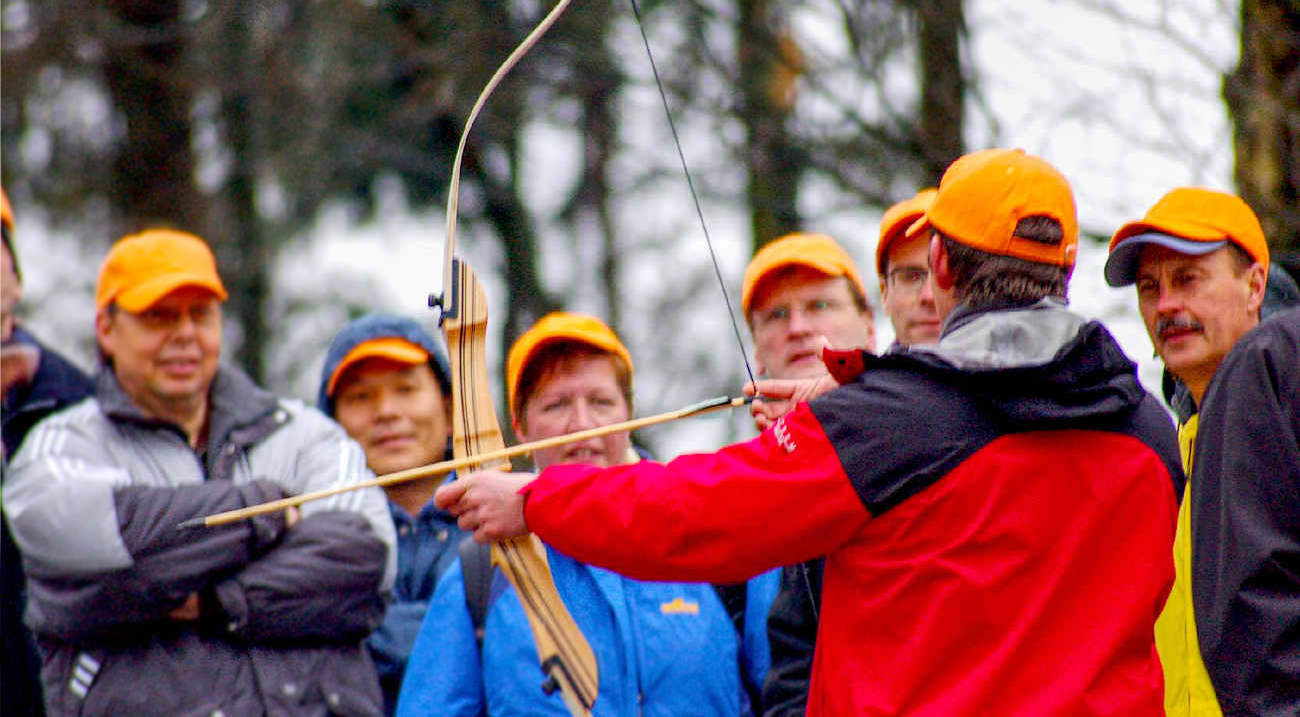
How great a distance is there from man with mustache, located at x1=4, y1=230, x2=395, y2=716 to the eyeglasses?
4.95ft

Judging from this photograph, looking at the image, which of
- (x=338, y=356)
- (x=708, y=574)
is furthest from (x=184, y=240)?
(x=708, y=574)

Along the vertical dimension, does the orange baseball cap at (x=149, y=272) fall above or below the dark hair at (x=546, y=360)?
above

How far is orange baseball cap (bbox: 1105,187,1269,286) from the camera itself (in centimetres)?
Result: 349

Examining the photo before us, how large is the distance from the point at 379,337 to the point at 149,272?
29.4 inches

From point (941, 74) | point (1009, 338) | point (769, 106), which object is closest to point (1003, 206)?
point (1009, 338)

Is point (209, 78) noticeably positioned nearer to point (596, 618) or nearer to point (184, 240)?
point (184, 240)

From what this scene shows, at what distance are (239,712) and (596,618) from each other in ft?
3.44

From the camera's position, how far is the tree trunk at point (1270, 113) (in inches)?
215

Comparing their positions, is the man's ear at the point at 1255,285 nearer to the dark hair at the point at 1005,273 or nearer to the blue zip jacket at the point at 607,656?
the dark hair at the point at 1005,273

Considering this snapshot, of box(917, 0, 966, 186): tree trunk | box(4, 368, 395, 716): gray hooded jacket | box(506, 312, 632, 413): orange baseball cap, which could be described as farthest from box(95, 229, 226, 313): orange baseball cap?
box(917, 0, 966, 186): tree trunk

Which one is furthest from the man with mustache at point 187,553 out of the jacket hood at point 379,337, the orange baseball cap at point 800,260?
the orange baseball cap at point 800,260

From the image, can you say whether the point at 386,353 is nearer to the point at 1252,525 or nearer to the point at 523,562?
the point at 523,562

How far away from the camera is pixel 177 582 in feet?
12.5

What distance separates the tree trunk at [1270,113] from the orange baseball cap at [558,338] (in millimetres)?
2790
